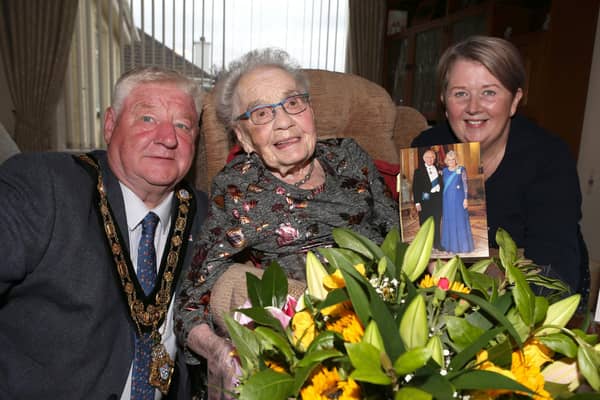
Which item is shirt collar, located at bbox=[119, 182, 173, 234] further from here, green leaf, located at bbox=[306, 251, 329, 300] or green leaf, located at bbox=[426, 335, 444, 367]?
green leaf, located at bbox=[426, 335, 444, 367]

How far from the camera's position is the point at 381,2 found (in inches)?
227

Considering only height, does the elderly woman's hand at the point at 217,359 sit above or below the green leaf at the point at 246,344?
below

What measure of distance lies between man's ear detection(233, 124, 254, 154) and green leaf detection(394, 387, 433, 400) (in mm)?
1085

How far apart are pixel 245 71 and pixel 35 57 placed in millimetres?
4193

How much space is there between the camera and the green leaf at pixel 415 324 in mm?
435

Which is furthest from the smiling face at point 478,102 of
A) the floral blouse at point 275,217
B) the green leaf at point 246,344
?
the green leaf at point 246,344

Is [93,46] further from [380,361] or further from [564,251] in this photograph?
[380,361]

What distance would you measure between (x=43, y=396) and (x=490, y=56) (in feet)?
4.93

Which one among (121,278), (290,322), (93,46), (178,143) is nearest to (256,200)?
(178,143)

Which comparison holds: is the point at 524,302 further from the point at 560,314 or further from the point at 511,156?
the point at 511,156

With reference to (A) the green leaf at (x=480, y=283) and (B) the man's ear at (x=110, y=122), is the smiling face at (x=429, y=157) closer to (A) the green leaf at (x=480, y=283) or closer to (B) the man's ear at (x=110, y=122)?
(A) the green leaf at (x=480, y=283)

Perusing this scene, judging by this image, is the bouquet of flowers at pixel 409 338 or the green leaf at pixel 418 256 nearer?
the bouquet of flowers at pixel 409 338

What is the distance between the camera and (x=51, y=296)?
115 cm

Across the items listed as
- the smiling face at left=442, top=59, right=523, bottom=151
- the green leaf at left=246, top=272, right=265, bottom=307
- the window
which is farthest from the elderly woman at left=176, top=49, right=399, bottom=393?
the window
